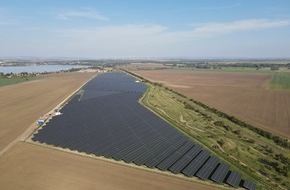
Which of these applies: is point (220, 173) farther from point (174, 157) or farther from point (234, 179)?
point (174, 157)

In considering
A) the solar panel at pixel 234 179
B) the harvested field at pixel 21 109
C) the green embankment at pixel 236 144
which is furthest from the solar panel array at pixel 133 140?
the harvested field at pixel 21 109

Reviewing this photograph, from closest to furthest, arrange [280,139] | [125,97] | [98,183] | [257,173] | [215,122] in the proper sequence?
[98,183] → [257,173] → [280,139] → [215,122] → [125,97]

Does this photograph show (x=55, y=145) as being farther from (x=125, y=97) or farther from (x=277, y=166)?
(x=125, y=97)

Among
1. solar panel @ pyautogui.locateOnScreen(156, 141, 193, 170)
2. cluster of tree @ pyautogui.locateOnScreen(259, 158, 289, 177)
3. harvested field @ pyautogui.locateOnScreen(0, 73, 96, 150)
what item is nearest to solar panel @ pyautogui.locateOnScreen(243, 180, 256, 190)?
cluster of tree @ pyautogui.locateOnScreen(259, 158, 289, 177)

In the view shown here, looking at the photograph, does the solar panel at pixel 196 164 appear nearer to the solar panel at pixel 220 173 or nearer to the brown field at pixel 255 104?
the solar panel at pixel 220 173

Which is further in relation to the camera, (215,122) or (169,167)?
(215,122)

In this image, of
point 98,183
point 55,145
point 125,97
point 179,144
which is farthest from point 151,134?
point 125,97

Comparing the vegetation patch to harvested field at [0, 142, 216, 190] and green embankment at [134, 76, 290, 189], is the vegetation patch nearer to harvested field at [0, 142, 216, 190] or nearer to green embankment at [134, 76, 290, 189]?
green embankment at [134, 76, 290, 189]

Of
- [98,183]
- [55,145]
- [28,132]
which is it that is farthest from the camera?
[28,132]
